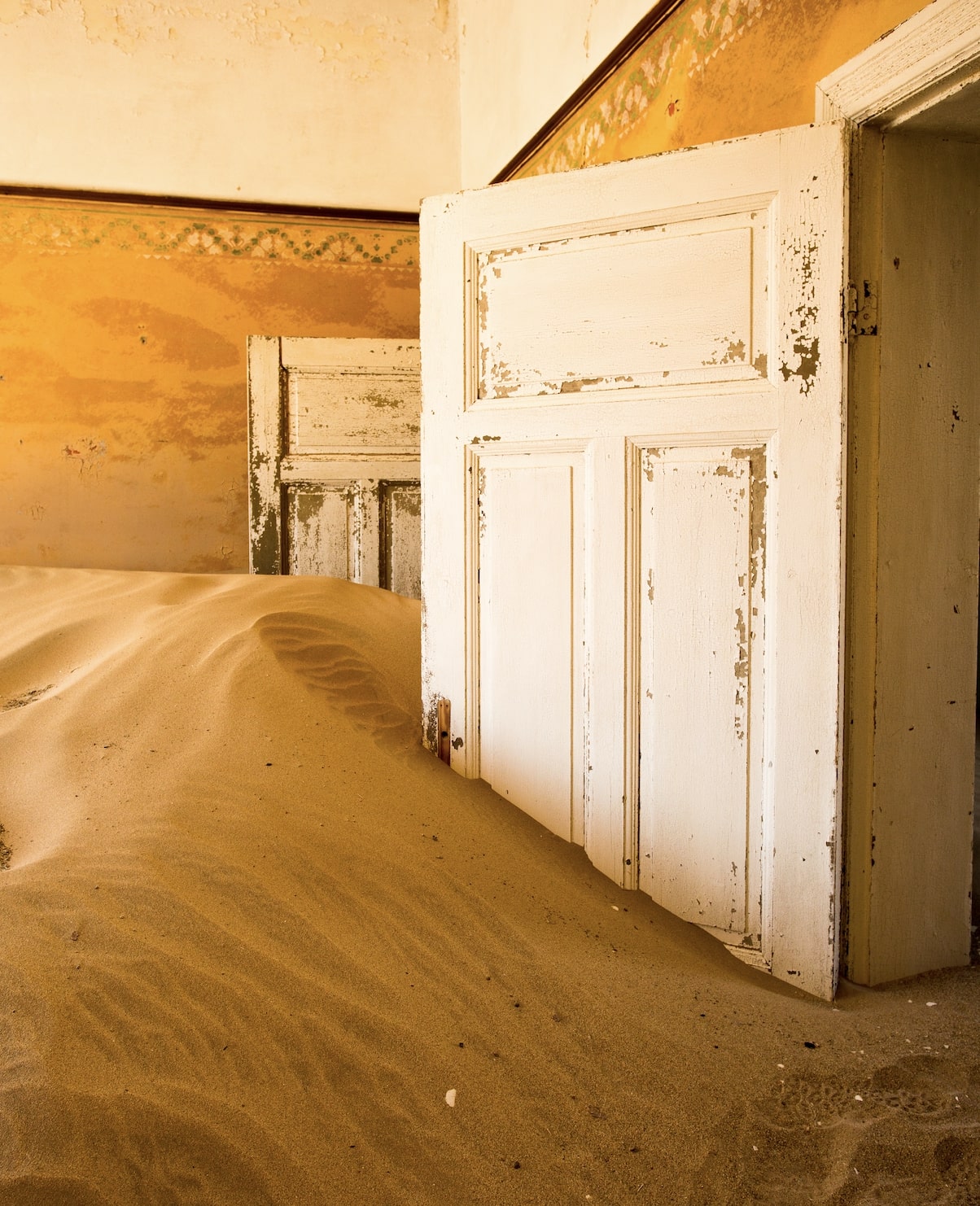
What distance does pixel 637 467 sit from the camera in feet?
6.18

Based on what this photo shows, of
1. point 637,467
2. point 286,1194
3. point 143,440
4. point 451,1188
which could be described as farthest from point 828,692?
point 143,440

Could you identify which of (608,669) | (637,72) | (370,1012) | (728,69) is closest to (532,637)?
(608,669)

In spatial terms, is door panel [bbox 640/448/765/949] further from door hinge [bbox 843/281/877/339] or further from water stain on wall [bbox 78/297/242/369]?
water stain on wall [bbox 78/297/242/369]

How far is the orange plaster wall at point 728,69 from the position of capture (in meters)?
1.82

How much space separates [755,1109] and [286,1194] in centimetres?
74

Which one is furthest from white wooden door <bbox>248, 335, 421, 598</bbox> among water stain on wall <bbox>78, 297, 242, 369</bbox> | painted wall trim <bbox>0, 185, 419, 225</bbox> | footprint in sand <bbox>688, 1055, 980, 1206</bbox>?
footprint in sand <bbox>688, 1055, 980, 1206</bbox>

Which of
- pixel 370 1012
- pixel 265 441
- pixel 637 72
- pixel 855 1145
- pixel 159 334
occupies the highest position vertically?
pixel 637 72

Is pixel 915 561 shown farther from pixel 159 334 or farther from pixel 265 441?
pixel 159 334

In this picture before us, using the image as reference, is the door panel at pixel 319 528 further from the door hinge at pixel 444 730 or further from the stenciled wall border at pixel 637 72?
the door hinge at pixel 444 730

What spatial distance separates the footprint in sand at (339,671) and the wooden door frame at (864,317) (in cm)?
114

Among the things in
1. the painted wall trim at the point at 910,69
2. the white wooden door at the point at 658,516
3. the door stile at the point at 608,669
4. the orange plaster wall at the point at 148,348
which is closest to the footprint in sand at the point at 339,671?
the white wooden door at the point at 658,516

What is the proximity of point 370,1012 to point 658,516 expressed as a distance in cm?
117

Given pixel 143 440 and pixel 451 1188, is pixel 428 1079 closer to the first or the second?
pixel 451 1188

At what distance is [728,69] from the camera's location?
7.47 ft
